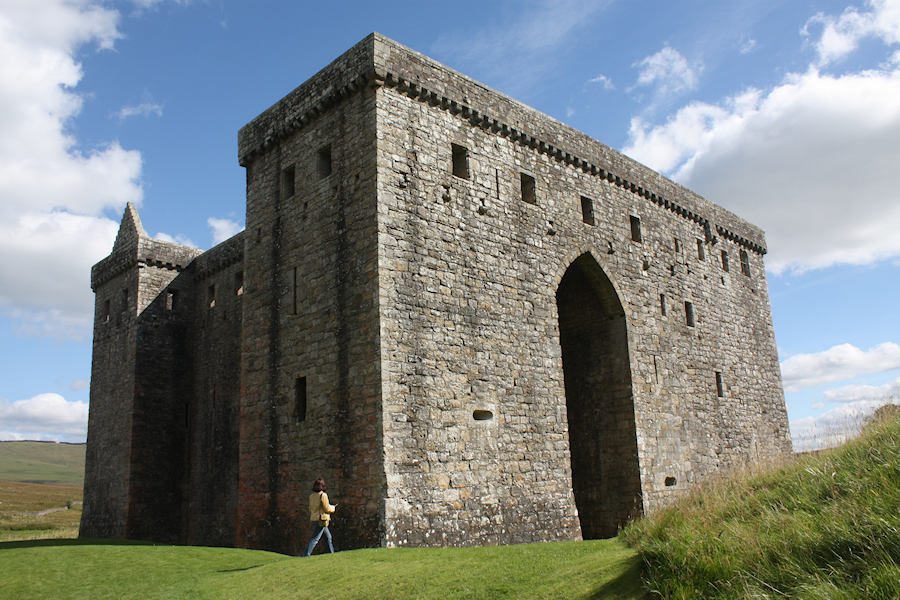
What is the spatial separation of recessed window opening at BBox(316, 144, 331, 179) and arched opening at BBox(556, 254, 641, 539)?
258 inches

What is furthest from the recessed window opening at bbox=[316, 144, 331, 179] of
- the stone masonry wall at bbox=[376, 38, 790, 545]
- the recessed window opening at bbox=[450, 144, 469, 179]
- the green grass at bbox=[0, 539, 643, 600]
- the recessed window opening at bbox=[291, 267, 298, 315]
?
the green grass at bbox=[0, 539, 643, 600]

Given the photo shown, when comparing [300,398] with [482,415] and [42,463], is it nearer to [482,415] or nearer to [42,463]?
[482,415]

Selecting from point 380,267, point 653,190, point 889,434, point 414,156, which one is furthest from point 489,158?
point 889,434

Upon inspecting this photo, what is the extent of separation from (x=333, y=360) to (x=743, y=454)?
1382cm

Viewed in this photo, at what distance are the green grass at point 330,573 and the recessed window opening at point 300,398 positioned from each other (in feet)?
8.81

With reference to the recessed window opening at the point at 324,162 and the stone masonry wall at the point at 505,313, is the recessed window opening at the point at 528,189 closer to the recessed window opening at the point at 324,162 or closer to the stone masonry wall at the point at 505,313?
the stone masonry wall at the point at 505,313

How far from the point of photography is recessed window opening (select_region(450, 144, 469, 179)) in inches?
555

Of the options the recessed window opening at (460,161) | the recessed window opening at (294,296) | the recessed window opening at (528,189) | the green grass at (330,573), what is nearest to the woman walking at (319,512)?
the green grass at (330,573)

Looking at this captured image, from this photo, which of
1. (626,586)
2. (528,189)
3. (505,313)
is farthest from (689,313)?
(626,586)

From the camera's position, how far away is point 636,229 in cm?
1831

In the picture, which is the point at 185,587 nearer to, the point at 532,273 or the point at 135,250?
the point at 532,273

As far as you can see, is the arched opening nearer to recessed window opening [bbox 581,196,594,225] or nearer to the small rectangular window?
recessed window opening [bbox 581,196,594,225]

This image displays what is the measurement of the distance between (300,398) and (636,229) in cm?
1047

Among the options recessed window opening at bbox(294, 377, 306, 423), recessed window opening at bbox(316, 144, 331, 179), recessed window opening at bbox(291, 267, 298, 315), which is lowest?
recessed window opening at bbox(294, 377, 306, 423)
